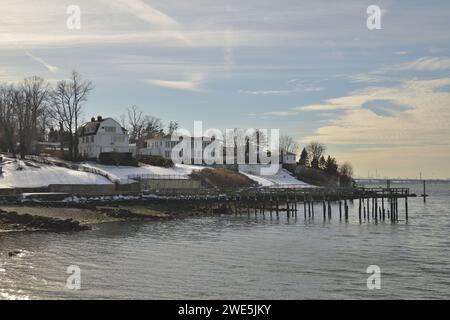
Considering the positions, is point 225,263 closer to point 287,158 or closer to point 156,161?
point 156,161

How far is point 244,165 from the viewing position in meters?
113

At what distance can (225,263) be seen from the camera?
2833 centimetres

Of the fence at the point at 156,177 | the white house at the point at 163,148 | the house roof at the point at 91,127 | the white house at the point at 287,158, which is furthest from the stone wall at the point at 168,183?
the white house at the point at 287,158

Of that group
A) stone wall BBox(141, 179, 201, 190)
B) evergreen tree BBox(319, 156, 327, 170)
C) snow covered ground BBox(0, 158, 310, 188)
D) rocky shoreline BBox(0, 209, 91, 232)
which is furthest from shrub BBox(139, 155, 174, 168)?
evergreen tree BBox(319, 156, 327, 170)

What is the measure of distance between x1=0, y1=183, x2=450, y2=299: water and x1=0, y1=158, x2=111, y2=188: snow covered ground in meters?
21.2

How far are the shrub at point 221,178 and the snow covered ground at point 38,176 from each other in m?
21.2

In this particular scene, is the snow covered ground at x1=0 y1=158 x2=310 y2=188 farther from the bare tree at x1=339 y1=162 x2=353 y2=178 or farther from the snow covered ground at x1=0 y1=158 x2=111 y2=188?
the bare tree at x1=339 y1=162 x2=353 y2=178

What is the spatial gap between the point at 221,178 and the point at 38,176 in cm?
3327

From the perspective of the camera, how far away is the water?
2228 centimetres

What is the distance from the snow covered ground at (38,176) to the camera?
61281 millimetres

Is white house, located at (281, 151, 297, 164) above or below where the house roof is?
below

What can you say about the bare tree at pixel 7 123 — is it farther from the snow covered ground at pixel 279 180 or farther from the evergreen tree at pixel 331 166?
the evergreen tree at pixel 331 166

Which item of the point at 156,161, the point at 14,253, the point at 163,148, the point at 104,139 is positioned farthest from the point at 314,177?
the point at 14,253
